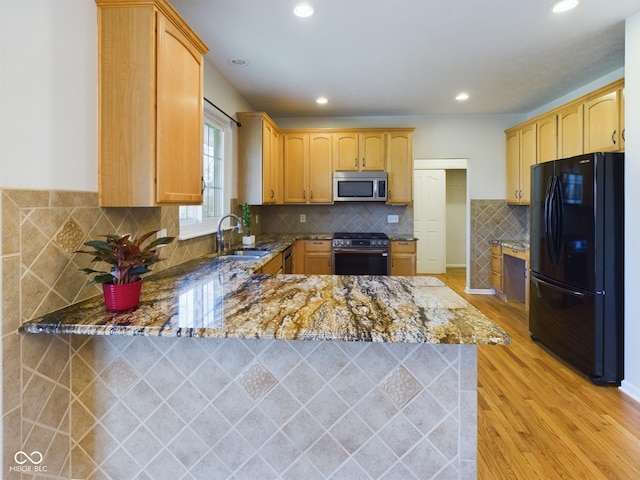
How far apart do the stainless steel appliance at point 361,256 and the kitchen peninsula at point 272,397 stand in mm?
2910

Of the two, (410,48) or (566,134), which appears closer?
(410,48)

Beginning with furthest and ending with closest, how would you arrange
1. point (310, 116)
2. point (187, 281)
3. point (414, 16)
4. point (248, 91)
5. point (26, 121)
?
point (310, 116), point (248, 91), point (414, 16), point (187, 281), point (26, 121)

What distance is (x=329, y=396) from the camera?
1414 mm

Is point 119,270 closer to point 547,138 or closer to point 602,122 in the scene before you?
point 602,122

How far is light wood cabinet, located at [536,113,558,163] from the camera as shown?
3.92m

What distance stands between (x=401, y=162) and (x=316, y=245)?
1593 millimetres

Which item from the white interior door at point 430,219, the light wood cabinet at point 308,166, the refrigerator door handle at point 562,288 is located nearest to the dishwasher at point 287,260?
the light wood cabinet at point 308,166

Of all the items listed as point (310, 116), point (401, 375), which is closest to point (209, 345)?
point (401, 375)

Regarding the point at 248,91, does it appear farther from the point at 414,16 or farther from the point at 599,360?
the point at 599,360

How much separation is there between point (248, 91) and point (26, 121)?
3066 millimetres

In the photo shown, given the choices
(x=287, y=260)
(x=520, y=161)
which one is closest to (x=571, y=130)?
(x=520, y=161)

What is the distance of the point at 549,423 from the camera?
2.21 metres

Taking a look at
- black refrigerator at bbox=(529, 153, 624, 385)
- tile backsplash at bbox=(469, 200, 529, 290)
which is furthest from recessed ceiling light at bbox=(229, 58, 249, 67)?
tile backsplash at bbox=(469, 200, 529, 290)

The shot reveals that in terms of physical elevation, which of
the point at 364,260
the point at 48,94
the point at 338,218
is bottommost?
the point at 364,260
